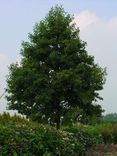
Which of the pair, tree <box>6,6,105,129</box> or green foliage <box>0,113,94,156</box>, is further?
tree <box>6,6,105,129</box>

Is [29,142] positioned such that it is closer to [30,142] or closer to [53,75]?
[30,142]

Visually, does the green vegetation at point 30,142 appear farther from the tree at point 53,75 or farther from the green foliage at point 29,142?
the tree at point 53,75

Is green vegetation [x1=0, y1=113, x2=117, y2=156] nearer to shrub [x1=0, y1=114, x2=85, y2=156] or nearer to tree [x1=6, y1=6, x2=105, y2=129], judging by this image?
shrub [x1=0, y1=114, x2=85, y2=156]

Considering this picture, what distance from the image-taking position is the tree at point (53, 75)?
3619cm

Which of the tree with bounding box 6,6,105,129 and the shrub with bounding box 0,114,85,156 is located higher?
the tree with bounding box 6,6,105,129

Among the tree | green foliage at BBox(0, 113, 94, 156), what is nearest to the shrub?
green foliage at BBox(0, 113, 94, 156)

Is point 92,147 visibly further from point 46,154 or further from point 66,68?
point 46,154

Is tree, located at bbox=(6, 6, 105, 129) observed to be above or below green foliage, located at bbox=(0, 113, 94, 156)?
above

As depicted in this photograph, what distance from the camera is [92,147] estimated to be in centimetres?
2703

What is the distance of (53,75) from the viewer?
36.5m

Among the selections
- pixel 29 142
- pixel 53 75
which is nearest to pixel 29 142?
pixel 29 142

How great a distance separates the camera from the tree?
3619 centimetres

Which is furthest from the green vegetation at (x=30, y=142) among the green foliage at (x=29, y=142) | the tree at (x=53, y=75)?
the tree at (x=53, y=75)

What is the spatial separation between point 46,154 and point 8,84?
25314mm
